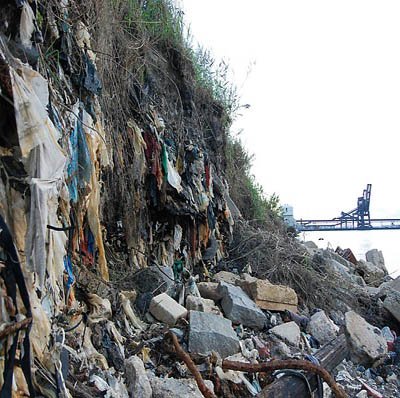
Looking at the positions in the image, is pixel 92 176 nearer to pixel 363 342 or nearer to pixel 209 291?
pixel 209 291

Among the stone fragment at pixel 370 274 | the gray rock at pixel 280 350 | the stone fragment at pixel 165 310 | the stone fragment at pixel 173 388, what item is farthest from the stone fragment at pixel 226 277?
the stone fragment at pixel 370 274

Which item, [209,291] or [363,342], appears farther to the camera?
[209,291]

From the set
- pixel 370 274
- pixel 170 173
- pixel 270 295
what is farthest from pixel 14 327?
pixel 370 274

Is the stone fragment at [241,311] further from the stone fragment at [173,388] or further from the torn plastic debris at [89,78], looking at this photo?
the torn plastic debris at [89,78]

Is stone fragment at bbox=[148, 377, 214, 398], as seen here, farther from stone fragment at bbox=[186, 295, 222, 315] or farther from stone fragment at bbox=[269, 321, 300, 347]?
stone fragment at bbox=[269, 321, 300, 347]

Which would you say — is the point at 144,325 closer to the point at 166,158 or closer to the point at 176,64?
the point at 166,158

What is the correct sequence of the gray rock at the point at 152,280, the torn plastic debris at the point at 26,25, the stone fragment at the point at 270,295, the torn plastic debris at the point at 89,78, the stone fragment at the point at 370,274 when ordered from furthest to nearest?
1. the stone fragment at the point at 370,274
2. the stone fragment at the point at 270,295
3. the gray rock at the point at 152,280
4. the torn plastic debris at the point at 89,78
5. the torn plastic debris at the point at 26,25

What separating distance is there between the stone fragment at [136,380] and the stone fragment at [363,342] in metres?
2.36

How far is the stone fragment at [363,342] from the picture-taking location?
378 cm

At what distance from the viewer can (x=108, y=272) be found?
3.56m

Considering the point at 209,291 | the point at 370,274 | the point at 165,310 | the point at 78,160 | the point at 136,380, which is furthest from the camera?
the point at 370,274

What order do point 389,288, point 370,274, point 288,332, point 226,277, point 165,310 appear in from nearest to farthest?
1. point 165,310
2. point 288,332
3. point 226,277
4. point 389,288
5. point 370,274

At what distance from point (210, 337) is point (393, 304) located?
311cm

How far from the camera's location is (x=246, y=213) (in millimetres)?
7723
